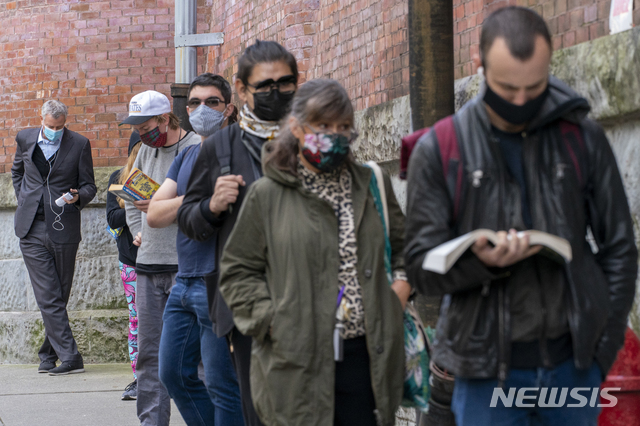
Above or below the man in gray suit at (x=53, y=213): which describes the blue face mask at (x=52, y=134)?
above

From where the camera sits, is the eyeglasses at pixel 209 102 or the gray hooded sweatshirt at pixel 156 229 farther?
the gray hooded sweatshirt at pixel 156 229

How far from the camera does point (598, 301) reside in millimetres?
2293

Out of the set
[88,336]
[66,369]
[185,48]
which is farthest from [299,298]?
[88,336]

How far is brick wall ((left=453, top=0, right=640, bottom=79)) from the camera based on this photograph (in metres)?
3.56

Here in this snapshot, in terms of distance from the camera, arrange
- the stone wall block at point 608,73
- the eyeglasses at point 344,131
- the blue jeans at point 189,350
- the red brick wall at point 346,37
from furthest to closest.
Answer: the red brick wall at point 346,37 → the blue jeans at point 189,350 → the stone wall block at point 608,73 → the eyeglasses at point 344,131

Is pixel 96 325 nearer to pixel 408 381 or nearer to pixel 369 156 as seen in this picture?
pixel 369 156

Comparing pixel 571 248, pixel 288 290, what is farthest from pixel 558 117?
pixel 288 290

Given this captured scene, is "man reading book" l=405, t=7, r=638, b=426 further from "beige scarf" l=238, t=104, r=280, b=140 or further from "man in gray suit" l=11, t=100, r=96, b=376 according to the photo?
"man in gray suit" l=11, t=100, r=96, b=376

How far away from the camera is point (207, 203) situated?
349cm

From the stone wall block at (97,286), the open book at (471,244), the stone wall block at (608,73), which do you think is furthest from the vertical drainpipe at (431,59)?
the stone wall block at (97,286)

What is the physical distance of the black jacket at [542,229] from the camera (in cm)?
229

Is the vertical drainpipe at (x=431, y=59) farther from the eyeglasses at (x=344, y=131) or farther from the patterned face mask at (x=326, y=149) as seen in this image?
the patterned face mask at (x=326, y=149)

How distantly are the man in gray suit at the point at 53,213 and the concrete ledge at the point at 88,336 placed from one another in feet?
1.70

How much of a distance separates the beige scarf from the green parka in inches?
23.4
